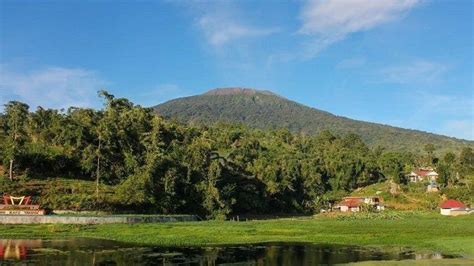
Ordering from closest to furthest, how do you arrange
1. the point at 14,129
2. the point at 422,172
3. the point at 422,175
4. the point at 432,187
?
the point at 14,129 < the point at 432,187 < the point at 422,175 < the point at 422,172

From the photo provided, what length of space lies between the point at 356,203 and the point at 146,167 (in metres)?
51.9

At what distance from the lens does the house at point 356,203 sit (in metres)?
108

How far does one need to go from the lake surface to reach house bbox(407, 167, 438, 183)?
Answer: 99.9 metres

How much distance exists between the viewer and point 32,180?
72500 mm

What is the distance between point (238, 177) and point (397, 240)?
61.1 m

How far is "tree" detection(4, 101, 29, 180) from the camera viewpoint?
71938 mm

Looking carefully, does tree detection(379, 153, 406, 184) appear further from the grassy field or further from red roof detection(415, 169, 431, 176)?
the grassy field

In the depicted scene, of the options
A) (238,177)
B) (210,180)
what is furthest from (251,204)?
(210,180)

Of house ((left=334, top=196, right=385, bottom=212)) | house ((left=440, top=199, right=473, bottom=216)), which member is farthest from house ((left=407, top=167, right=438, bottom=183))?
house ((left=440, top=199, right=473, bottom=216))

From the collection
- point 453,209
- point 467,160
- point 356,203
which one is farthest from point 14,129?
point 467,160

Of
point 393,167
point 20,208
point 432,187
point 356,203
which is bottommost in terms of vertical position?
point 356,203

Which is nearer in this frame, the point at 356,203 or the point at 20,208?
the point at 20,208

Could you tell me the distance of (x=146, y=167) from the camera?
7675 cm

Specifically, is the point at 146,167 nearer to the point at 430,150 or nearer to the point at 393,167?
the point at 393,167
